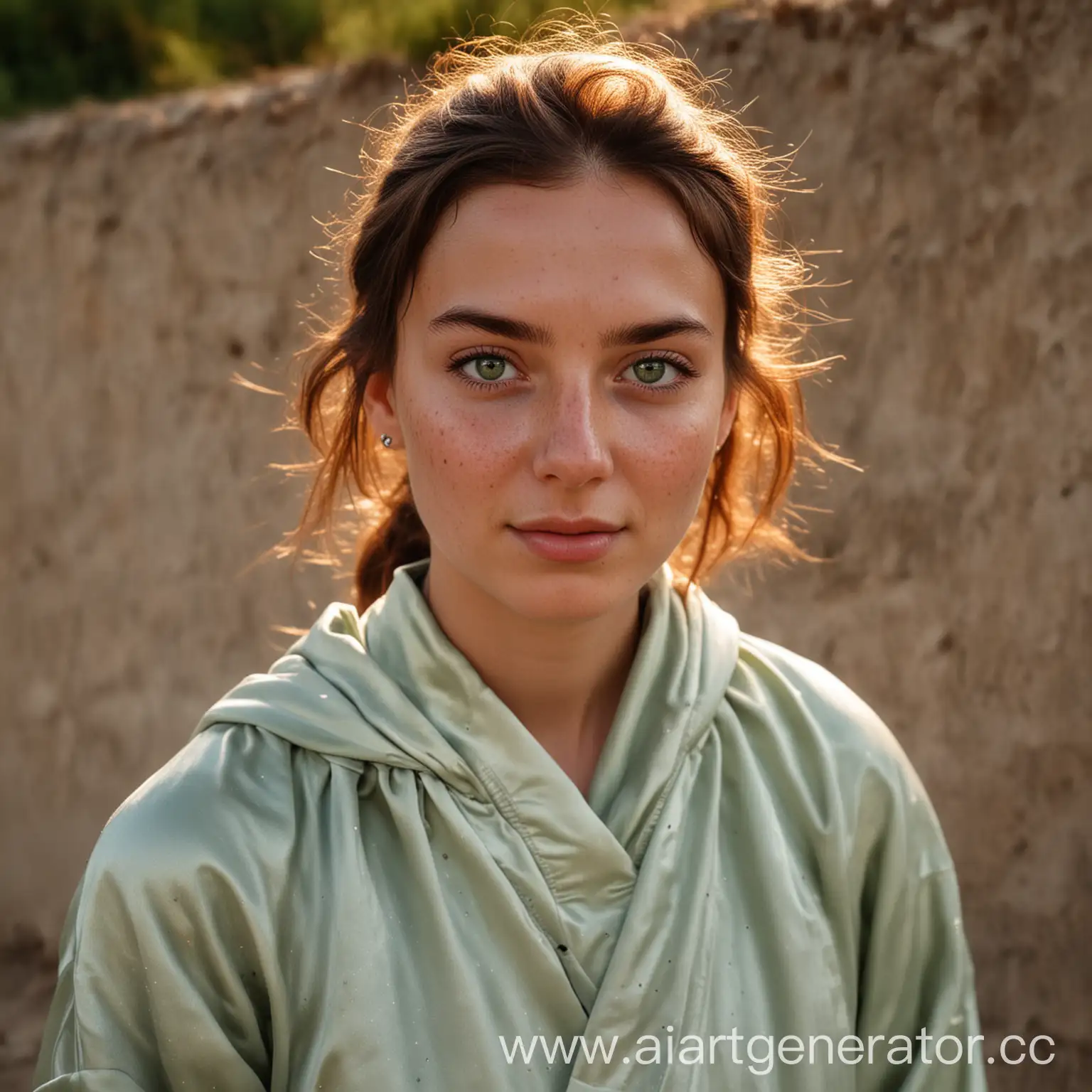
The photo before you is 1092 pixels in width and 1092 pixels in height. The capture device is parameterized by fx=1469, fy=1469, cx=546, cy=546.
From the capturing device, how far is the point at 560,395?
162 cm

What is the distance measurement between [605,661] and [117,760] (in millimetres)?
2749

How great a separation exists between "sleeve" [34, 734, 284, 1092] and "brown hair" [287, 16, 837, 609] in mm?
619

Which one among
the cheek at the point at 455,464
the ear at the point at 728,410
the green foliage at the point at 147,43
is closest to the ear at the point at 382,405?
the cheek at the point at 455,464

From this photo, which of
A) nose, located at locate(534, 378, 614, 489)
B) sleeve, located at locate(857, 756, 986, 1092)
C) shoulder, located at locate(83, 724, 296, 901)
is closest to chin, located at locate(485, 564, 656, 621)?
nose, located at locate(534, 378, 614, 489)

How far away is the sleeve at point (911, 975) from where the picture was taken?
177 cm

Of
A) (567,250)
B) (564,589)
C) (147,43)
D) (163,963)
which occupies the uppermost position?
(147,43)

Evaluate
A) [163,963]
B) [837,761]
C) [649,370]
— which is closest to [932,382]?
[837,761]

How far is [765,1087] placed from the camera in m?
1.64

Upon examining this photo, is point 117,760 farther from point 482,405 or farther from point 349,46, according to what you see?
point 482,405

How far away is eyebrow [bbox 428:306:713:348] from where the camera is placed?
5.30ft

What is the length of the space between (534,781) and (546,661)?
17 cm

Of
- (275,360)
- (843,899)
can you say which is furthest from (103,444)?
(843,899)

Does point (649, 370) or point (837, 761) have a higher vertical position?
point (649, 370)

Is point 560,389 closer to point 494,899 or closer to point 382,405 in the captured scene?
point 382,405
